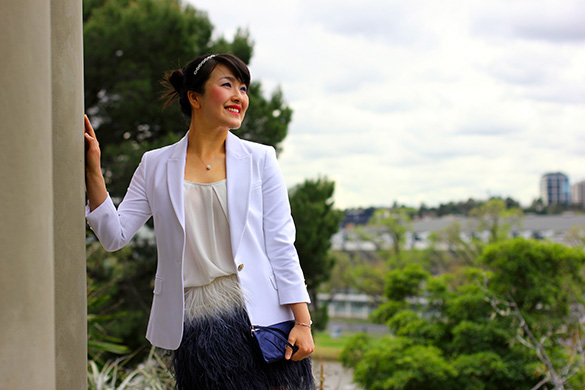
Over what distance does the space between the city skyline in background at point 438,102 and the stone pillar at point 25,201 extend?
16818 millimetres

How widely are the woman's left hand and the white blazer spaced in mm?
56

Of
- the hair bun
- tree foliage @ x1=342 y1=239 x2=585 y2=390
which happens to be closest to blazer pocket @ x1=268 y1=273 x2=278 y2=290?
the hair bun

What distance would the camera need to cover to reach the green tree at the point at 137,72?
7605mm

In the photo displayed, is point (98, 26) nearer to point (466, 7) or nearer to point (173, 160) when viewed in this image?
point (173, 160)

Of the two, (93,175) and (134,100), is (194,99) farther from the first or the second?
(134,100)

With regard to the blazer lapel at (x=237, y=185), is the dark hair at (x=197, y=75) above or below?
above

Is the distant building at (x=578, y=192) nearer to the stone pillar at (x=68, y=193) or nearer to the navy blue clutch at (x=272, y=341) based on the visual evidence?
the navy blue clutch at (x=272, y=341)

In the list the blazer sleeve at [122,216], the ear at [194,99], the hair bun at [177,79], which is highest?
the hair bun at [177,79]

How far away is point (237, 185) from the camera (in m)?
1.58

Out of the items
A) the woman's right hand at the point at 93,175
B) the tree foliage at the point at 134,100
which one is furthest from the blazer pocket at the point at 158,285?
the tree foliage at the point at 134,100

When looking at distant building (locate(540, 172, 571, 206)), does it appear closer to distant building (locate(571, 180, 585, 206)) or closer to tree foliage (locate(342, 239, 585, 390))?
distant building (locate(571, 180, 585, 206))

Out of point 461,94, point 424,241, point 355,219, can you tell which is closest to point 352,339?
point 424,241

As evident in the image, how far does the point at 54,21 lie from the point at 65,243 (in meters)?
0.52

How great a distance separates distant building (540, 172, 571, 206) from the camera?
28812 mm
